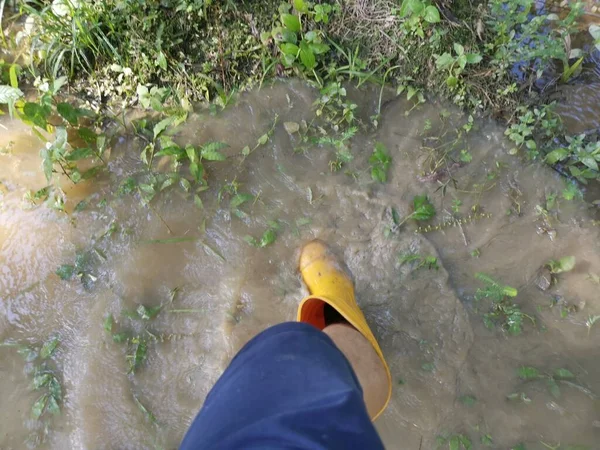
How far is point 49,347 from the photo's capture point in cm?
197

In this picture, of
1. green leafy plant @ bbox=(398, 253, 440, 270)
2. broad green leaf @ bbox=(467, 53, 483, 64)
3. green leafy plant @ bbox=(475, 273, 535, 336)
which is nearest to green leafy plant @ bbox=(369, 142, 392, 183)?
green leafy plant @ bbox=(398, 253, 440, 270)

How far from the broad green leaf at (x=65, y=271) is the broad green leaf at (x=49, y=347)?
0.95 feet

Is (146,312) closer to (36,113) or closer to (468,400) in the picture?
(36,113)

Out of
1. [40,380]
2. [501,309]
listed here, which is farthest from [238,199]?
[501,309]

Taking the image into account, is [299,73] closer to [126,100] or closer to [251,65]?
[251,65]

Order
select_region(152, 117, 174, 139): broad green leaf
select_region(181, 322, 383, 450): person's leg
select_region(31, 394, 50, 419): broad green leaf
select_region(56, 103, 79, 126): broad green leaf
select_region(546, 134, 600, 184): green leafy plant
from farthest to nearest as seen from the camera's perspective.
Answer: select_region(546, 134, 600, 184): green leafy plant < select_region(152, 117, 174, 139): broad green leaf < select_region(56, 103, 79, 126): broad green leaf < select_region(31, 394, 50, 419): broad green leaf < select_region(181, 322, 383, 450): person's leg

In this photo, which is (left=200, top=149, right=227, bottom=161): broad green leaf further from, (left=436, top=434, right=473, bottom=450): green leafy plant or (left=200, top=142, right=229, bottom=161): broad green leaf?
(left=436, top=434, right=473, bottom=450): green leafy plant

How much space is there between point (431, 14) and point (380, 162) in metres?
0.79

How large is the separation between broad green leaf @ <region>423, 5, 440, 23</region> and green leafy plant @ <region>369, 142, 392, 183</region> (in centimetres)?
67

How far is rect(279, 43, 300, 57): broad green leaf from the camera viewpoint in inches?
86.4

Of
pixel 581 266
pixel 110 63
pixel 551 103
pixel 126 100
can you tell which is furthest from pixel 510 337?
pixel 110 63

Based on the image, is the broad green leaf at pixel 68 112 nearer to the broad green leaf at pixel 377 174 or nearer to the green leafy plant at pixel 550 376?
the broad green leaf at pixel 377 174

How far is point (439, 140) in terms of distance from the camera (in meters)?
2.35

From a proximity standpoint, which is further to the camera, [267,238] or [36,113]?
[267,238]
